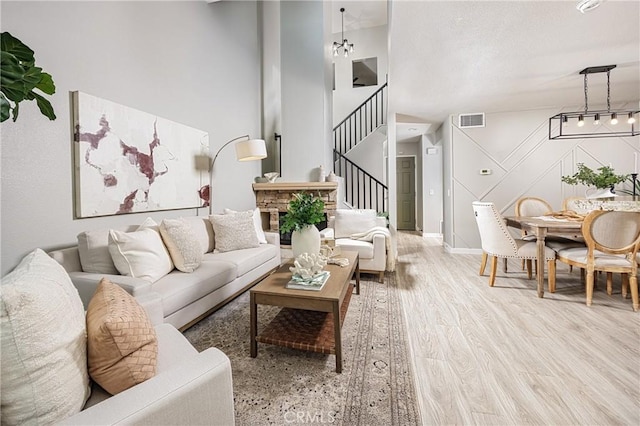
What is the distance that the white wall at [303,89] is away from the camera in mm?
4727

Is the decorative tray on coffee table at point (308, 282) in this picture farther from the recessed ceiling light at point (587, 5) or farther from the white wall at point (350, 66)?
the white wall at point (350, 66)

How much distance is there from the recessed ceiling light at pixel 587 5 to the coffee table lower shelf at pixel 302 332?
282cm

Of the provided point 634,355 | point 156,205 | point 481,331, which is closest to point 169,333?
point 156,205

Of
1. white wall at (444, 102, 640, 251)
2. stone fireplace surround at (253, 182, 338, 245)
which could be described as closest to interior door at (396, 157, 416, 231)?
white wall at (444, 102, 640, 251)

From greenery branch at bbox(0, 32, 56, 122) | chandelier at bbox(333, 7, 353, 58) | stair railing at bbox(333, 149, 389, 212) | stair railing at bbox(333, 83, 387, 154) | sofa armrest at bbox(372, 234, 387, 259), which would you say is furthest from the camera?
stair railing at bbox(333, 83, 387, 154)

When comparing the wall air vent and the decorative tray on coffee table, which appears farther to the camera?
the wall air vent

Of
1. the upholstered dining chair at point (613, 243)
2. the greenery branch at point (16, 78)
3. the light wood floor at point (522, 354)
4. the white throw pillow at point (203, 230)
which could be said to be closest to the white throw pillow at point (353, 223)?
the light wood floor at point (522, 354)

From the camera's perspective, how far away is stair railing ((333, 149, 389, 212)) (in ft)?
18.8

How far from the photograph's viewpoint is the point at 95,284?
178cm

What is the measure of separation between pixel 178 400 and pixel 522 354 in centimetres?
209

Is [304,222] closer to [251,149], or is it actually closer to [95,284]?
[95,284]

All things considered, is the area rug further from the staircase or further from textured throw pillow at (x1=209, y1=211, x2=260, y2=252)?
the staircase

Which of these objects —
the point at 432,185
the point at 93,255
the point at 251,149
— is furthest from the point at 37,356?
the point at 432,185

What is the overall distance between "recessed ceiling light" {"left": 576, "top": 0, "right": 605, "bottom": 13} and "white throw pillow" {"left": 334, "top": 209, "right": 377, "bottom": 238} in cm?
263
